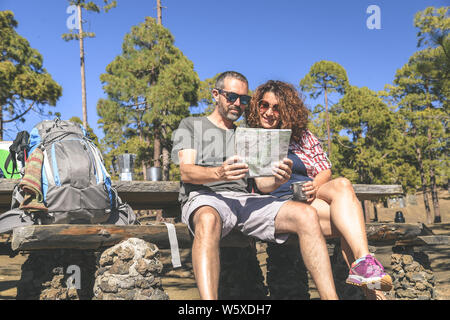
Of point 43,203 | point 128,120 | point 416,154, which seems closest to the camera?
point 43,203

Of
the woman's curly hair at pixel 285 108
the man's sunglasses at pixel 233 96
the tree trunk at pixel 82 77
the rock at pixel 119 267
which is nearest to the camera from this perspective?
the rock at pixel 119 267

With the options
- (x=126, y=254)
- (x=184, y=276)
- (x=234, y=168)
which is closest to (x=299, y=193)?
(x=234, y=168)

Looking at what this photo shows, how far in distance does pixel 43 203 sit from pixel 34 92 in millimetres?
13373

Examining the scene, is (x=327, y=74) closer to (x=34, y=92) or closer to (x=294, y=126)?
(x=34, y=92)

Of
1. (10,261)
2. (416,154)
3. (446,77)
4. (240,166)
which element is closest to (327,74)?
(416,154)

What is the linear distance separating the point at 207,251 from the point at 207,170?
62cm

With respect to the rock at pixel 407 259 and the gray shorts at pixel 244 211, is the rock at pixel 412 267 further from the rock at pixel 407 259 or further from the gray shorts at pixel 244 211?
the gray shorts at pixel 244 211

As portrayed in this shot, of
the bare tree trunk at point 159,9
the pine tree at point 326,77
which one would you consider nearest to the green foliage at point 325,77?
the pine tree at point 326,77

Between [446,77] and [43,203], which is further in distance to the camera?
[446,77]

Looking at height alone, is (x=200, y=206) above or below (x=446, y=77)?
below

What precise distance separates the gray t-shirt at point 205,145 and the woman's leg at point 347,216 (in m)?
0.73

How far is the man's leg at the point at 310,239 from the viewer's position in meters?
2.64

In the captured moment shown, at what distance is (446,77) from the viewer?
9.86m
